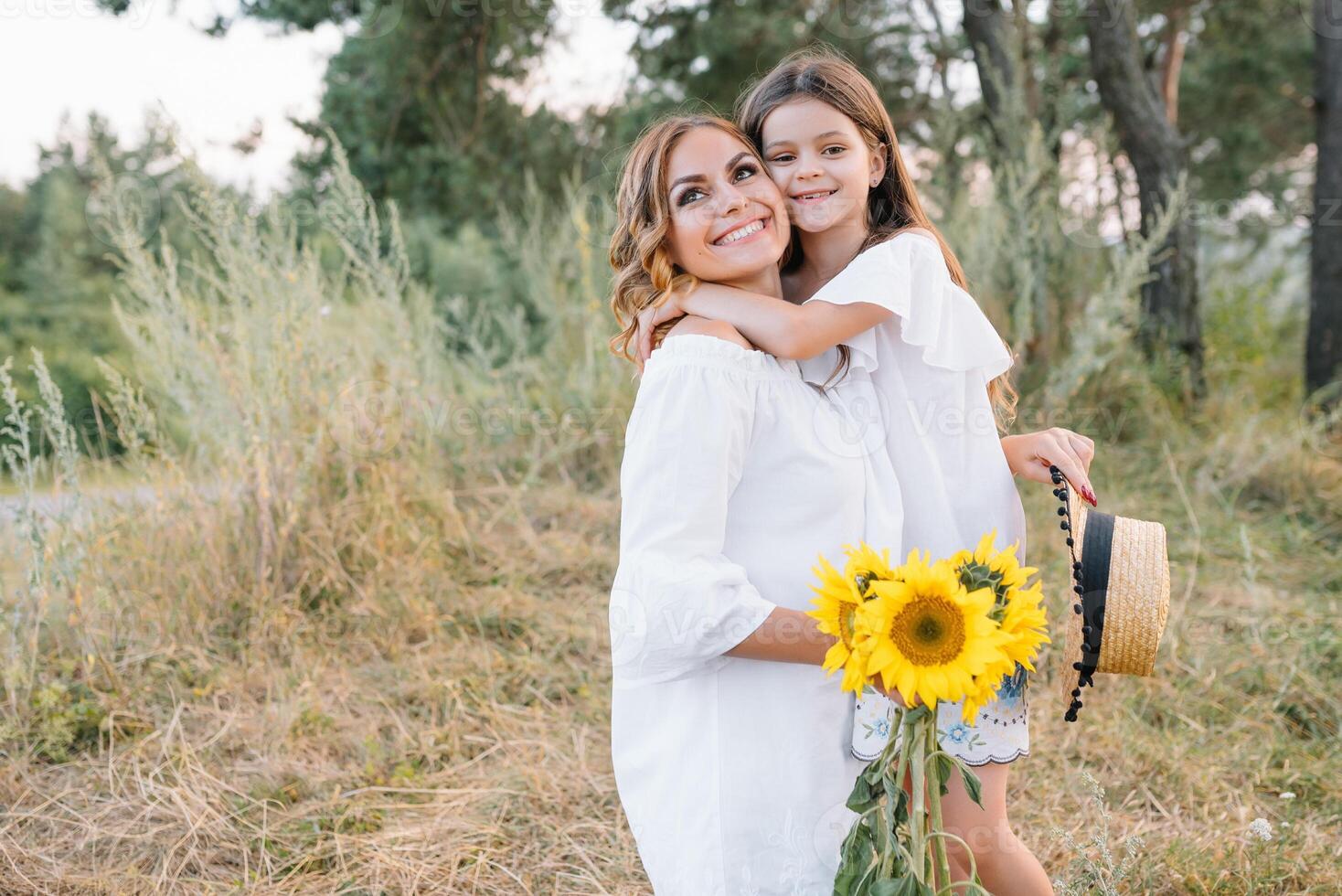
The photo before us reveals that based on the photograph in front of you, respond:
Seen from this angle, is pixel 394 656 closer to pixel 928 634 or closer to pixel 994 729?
pixel 994 729

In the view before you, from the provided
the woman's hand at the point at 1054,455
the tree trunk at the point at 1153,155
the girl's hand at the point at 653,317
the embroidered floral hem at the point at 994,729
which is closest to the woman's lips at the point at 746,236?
the girl's hand at the point at 653,317

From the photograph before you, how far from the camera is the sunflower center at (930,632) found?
3.27 ft

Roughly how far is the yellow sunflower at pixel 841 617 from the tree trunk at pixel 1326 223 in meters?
5.23

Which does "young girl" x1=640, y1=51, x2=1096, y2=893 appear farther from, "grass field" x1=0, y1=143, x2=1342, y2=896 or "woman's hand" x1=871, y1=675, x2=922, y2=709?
"grass field" x1=0, y1=143, x2=1342, y2=896

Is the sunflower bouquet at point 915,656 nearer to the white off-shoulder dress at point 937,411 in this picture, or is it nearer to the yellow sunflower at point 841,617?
the yellow sunflower at point 841,617

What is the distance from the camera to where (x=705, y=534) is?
1266 mm

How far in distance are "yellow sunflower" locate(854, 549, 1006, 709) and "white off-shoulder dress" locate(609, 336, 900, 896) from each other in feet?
0.84

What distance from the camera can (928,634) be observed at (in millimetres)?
1000

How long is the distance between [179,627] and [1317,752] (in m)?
3.27

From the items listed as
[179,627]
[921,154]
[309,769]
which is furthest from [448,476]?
[921,154]

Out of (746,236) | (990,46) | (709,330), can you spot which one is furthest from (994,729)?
(990,46)

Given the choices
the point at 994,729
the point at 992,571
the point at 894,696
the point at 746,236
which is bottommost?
the point at 994,729

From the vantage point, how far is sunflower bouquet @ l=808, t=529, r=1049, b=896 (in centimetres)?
99

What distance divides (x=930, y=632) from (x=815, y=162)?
99 cm
